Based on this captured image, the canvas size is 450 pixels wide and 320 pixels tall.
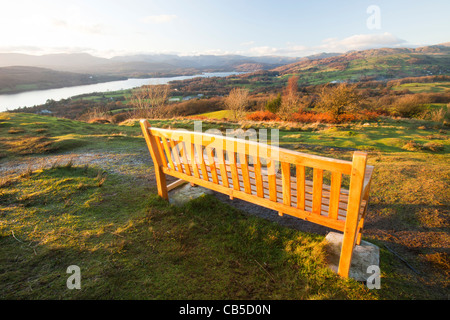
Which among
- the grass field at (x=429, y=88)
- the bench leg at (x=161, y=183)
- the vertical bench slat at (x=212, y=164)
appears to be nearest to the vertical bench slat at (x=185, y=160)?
the vertical bench slat at (x=212, y=164)

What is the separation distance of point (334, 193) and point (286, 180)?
48 cm

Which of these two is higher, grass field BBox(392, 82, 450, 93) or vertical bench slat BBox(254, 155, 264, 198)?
grass field BBox(392, 82, 450, 93)

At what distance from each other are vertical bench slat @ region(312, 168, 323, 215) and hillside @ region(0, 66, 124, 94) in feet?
219

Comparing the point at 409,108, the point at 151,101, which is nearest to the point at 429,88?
the point at 409,108

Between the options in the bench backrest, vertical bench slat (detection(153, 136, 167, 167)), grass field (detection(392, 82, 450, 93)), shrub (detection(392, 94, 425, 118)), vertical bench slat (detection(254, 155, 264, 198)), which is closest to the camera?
the bench backrest

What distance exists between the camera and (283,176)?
2.38 m

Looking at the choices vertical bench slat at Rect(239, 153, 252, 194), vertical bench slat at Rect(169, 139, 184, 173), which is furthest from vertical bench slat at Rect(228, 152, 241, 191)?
vertical bench slat at Rect(169, 139, 184, 173)

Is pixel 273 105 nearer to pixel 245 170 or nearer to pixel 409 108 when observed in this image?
pixel 409 108

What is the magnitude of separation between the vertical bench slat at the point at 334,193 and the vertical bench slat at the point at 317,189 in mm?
108

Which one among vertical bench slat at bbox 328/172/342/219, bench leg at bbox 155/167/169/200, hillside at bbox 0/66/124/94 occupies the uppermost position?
hillside at bbox 0/66/124/94

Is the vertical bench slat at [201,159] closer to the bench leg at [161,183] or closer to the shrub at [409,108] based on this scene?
the bench leg at [161,183]

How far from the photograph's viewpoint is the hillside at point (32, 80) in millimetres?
53397

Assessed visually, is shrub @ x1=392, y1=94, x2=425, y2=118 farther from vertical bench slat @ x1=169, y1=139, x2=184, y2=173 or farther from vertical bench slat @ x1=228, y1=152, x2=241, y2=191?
vertical bench slat @ x1=169, y1=139, x2=184, y2=173

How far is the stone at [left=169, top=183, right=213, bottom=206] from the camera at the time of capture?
3.97 metres
